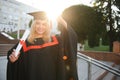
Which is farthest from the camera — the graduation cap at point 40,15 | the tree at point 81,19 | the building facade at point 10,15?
the building facade at point 10,15

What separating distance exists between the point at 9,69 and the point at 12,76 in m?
0.09

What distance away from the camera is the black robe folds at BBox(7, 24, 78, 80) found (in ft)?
9.21

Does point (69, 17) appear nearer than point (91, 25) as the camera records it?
Yes

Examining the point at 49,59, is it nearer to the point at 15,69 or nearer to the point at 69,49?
the point at 69,49

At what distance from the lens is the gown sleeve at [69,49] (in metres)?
2.81

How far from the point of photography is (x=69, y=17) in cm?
1869

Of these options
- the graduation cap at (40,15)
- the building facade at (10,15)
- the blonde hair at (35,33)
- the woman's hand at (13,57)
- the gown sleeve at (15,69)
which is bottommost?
the gown sleeve at (15,69)

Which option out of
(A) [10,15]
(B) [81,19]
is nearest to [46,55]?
(B) [81,19]

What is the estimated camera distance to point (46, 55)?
281 cm

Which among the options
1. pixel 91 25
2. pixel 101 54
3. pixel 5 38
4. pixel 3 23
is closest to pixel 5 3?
pixel 3 23

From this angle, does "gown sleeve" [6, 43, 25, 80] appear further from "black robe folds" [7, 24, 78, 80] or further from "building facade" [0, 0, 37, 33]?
"building facade" [0, 0, 37, 33]

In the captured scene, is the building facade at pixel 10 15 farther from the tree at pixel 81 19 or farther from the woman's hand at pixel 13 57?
the woman's hand at pixel 13 57

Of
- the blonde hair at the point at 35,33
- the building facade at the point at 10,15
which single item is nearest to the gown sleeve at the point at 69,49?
the blonde hair at the point at 35,33

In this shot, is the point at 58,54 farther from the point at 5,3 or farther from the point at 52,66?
the point at 5,3
